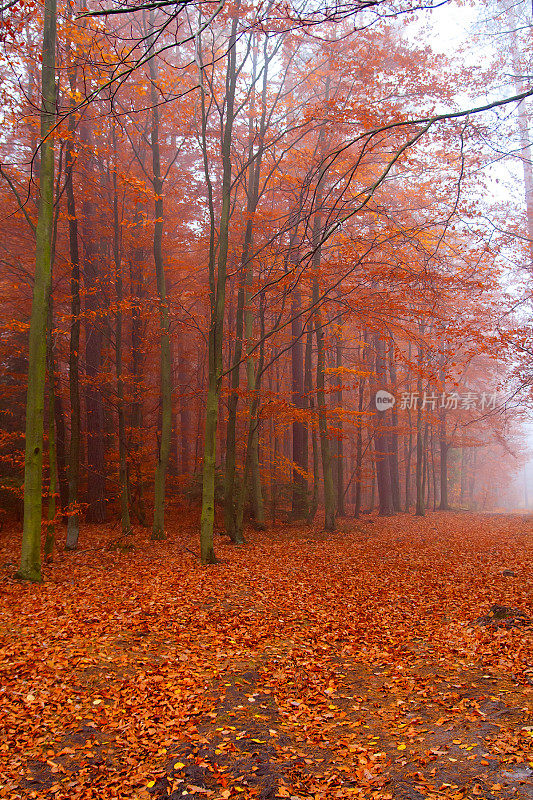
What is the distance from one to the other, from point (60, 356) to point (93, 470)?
338 centimetres

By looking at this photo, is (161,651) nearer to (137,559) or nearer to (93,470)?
(137,559)

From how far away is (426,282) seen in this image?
9688 millimetres

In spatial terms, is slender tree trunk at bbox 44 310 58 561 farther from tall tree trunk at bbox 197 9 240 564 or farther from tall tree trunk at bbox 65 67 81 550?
tall tree trunk at bbox 197 9 240 564

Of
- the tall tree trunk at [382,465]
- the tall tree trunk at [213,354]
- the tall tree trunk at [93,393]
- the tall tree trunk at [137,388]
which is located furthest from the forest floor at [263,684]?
the tall tree trunk at [382,465]

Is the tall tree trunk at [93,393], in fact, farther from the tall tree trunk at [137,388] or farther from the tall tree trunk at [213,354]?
the tall tree trunk at [213,354]

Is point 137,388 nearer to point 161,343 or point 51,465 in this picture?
point 161,343

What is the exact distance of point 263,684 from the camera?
4.84m

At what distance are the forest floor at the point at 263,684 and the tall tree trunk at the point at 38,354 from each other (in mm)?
643

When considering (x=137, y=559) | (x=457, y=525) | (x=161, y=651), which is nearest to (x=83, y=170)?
(x=137, y=559)

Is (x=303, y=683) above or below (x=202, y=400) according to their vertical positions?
below

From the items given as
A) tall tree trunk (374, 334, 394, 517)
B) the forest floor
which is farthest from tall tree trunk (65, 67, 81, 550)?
tall tree trunk (374, 334, 394, 517)

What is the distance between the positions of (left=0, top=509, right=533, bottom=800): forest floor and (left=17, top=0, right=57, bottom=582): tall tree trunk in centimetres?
64

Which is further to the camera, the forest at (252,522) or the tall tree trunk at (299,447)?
the tall tree trunk at (299,447)

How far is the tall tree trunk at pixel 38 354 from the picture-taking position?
7.45 meters
